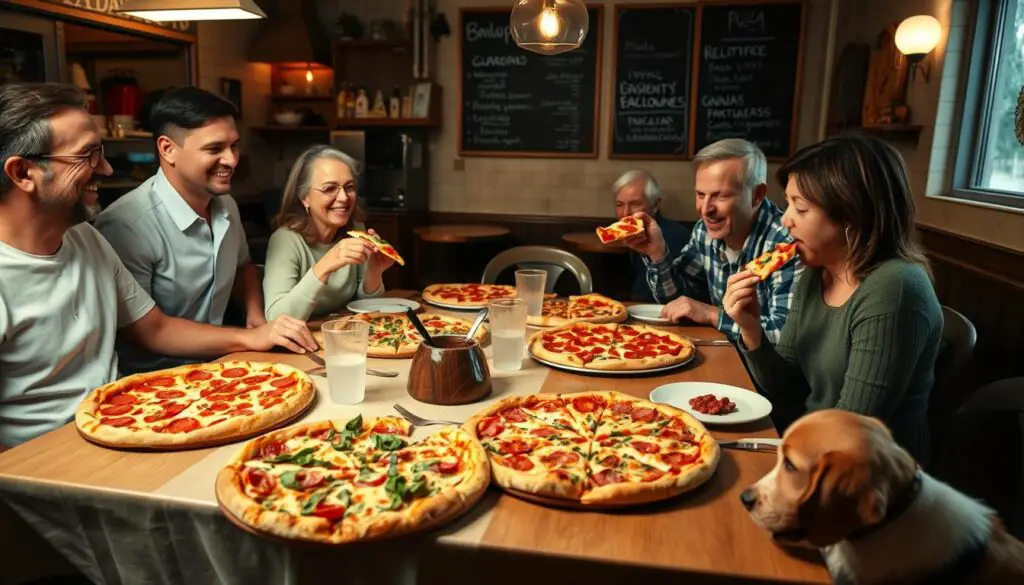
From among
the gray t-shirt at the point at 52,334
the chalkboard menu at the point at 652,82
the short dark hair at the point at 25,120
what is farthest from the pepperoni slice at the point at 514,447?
the chalkboard menu at the point at 652,82

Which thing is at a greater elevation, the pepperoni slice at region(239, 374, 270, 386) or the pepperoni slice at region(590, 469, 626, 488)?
the pepperoni slice at region(590, 469, 626, 488)

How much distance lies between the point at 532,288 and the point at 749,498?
1.64 metres

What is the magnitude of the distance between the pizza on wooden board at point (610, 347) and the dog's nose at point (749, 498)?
0.91m

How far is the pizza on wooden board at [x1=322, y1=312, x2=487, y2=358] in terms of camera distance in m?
2.35

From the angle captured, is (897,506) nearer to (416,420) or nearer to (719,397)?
(719,397)

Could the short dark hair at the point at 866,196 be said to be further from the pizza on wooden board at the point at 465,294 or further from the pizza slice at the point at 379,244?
the pizza slice at the point at 379,244

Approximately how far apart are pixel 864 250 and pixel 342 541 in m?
1.68

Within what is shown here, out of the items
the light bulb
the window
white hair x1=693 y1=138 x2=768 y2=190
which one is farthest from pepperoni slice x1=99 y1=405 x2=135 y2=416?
the window

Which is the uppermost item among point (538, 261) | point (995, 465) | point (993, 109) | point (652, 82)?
point (652, 82)

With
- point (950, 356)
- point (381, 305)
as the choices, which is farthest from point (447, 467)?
point (950, 356)

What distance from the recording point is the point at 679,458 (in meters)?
1.55

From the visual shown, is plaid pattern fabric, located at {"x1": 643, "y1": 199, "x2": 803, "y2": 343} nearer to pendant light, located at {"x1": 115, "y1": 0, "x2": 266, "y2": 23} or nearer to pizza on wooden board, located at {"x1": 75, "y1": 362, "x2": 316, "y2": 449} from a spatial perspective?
pizza on wooden board, located at {"x1": 75, "y1": 362, "x2": 316, "y2": 449}

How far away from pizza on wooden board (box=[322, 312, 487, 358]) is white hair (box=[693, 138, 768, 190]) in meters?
1.32

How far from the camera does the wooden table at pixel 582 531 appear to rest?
47.3 inches
